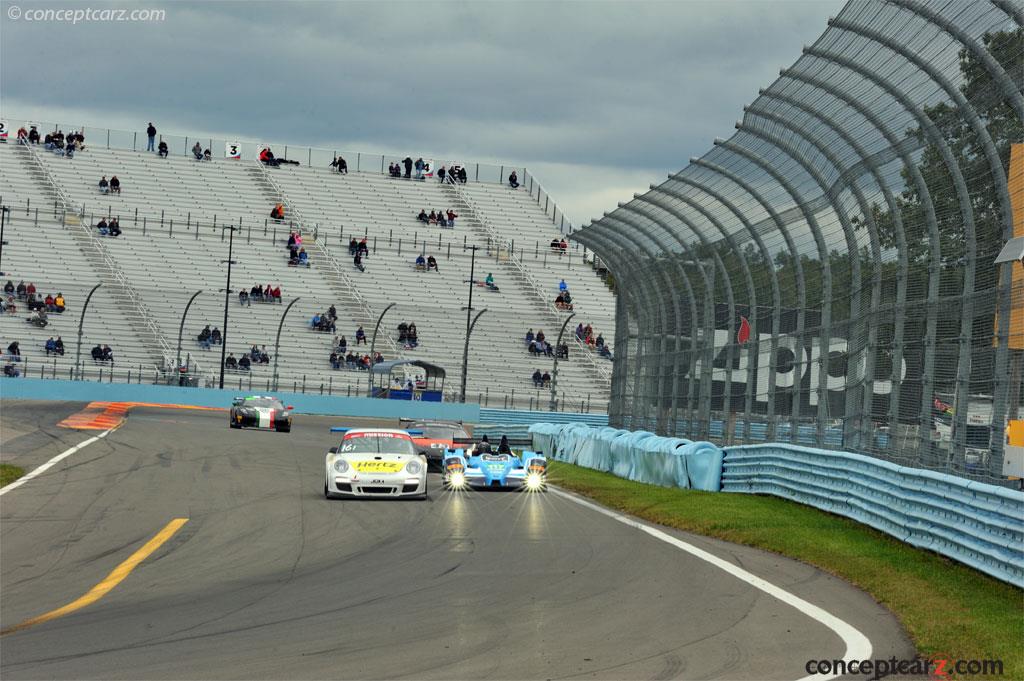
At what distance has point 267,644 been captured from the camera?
8.06 metres

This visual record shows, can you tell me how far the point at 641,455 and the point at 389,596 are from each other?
12.4 meters

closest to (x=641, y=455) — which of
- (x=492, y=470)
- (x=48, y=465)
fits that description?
(x=492, y=470)

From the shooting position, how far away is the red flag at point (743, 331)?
20.8 metres

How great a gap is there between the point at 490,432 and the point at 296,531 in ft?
77.2

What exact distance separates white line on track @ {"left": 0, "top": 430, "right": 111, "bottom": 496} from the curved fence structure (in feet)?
34.4

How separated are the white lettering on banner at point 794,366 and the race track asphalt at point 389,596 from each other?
308 centimetres

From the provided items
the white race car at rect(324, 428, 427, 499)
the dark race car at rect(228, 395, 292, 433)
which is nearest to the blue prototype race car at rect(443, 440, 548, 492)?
the white race car at rect(324, 428, 427, 499)

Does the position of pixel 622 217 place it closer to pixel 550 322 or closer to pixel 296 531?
pixel 296 531

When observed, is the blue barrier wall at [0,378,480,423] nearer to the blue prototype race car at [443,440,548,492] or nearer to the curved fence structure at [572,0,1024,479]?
the curved fence structure at [572,0,1024,479]

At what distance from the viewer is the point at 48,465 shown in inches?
891

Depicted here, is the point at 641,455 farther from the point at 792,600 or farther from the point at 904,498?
the point at 792,600

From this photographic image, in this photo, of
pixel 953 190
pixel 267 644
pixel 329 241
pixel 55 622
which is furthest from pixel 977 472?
pixel 329 241

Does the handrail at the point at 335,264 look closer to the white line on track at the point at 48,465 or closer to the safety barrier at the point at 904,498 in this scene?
the white line on track at the point at 48,465

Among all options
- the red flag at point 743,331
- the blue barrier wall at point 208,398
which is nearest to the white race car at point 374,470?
the red flag at point 743,331
